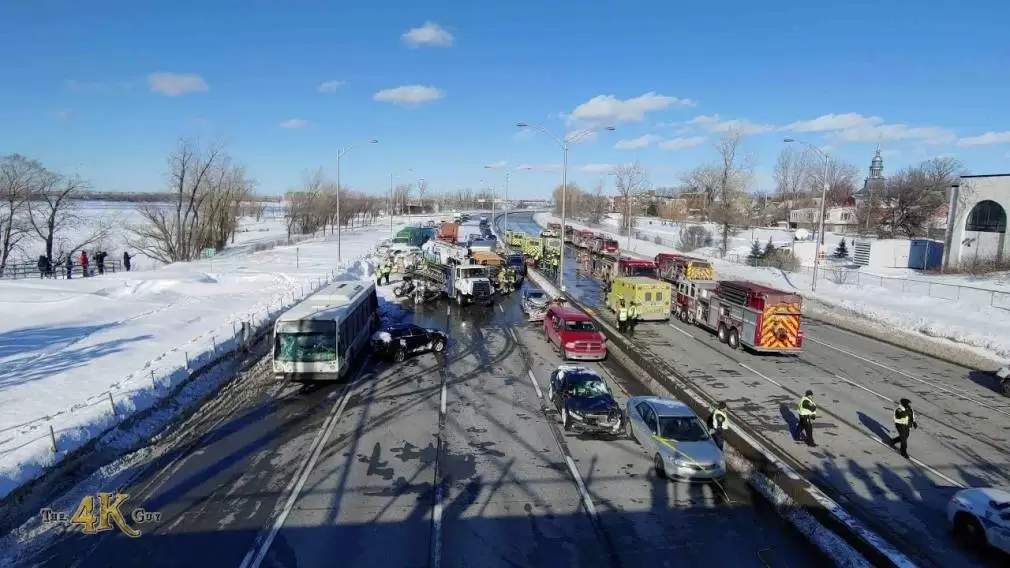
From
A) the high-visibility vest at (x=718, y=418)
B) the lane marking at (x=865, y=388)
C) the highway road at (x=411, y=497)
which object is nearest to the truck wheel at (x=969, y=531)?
the highway road at (x=411, y=497)

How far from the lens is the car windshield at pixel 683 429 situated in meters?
13.0

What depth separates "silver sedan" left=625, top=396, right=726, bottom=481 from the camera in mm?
12273

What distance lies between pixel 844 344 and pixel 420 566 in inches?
949

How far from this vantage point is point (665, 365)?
22.0 m

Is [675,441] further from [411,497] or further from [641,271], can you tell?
[641,271]

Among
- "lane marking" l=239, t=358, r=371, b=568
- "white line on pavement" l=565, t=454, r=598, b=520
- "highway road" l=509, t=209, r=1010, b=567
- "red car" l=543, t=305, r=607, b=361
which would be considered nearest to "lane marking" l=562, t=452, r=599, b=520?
"white line on pavement" l=565, t=454, r=598, b=520

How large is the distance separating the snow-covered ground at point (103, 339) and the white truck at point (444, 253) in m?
8.26

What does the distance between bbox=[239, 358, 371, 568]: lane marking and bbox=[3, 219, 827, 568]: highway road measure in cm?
4

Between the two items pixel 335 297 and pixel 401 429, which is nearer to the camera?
pixel 401 429

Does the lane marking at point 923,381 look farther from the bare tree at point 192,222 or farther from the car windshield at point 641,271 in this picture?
the bare tree at point 192,222

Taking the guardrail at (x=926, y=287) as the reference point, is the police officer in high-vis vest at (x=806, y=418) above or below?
below

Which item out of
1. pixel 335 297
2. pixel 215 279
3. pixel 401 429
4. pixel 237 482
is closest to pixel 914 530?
pixel 401 429

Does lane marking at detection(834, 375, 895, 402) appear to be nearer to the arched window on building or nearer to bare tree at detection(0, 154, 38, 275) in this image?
the arched window on building

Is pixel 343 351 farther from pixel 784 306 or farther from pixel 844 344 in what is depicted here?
pixel 844 344
